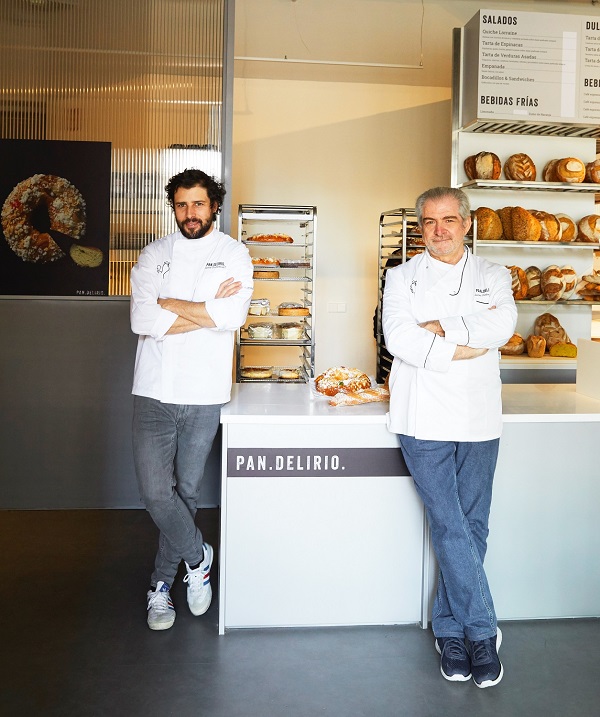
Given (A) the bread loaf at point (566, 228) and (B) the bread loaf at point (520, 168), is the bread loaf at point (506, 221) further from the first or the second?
(A) the bread loaf at point (566, 228)

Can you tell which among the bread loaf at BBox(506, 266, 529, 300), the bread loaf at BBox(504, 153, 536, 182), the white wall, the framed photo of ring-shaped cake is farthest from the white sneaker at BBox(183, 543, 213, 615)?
the white wall

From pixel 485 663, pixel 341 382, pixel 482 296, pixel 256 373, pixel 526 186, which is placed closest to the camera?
pixel 485 663

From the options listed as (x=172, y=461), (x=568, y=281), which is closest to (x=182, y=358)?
(x=172, y=461)

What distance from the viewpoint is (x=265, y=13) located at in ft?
18.6

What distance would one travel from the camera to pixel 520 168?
5305 mm

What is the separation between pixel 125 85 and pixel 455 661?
11.4ft

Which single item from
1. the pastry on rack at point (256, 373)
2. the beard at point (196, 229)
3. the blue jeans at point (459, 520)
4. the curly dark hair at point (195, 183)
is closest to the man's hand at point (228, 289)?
the beard at point (196, 229)

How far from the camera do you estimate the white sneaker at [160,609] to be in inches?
116

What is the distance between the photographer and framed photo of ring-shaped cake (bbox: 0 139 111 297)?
4277 millimetres

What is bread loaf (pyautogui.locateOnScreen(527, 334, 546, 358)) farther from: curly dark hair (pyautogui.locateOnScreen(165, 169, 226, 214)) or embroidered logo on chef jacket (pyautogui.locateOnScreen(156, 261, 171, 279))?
embroidered logo on chef jacket (pyautogui.locateOnScreen(156, 261, 171, 279))

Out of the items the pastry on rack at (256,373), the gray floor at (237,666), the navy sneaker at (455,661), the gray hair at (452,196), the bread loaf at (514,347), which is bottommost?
the gray floor at (237,666)

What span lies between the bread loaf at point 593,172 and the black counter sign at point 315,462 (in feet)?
11.3

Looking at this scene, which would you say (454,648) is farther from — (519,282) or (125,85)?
(125,85)

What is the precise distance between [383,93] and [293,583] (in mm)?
5625
